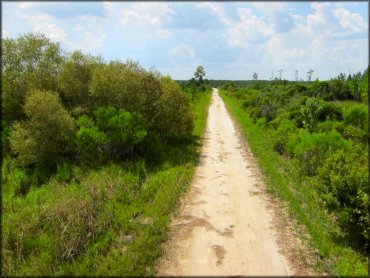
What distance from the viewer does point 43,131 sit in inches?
675

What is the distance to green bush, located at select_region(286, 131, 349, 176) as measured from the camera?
14219 millimetres

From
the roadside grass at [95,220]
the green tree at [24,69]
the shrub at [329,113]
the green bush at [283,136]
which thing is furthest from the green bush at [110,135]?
the shrub at [329,113]

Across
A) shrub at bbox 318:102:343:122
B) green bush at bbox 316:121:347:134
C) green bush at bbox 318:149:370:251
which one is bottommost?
green bush at bbox 318:149:370:251

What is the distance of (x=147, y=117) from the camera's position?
1906 centimetres

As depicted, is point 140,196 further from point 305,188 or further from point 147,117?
point 147,117

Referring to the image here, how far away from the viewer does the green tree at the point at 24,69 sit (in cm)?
1970

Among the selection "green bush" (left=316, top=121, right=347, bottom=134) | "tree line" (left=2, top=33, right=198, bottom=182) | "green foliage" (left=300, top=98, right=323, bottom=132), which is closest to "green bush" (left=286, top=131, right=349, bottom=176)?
"green bush" (left=316, top=121, right=347, bottom=134)

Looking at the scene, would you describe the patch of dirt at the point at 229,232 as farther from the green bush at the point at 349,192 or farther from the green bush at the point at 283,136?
the green bush at the point at 283,136

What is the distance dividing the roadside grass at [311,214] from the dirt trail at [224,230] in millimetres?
636

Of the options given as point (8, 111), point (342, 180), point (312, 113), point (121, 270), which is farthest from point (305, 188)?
point (8, 111)

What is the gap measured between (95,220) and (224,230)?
339 centimetres

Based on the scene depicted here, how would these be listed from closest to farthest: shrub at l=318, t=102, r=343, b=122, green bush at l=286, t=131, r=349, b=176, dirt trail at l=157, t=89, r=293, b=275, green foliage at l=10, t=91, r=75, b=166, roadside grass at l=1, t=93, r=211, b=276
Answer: dirt trail at l=157, t=89, r=293, b=275 → roadside grass at l=1, t=93, r=211, b=276 → green bush at l=286, t=131, r=349, b=176 → green foliage at l=10, t=91, r=75, b=166 → shrub at l=318, t=102, r=343, b=122

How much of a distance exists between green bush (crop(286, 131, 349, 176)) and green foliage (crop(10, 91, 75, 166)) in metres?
9.61

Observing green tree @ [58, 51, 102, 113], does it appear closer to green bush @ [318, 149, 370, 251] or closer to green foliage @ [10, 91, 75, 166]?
green foliage @ [10, 91, 75, 166]
